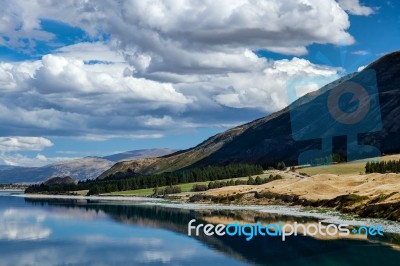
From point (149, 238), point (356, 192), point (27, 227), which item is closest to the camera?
point (149, 238)

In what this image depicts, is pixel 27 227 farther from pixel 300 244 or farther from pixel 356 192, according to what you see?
pixel 356 192

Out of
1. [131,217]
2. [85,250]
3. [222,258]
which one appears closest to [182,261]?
[222,258]

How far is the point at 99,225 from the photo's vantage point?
15025 cm

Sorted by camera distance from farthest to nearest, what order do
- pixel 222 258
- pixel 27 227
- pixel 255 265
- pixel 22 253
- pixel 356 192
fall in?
pixel 356 192, pixel 27 227, pixel 22 253, pixel 222 258, pixel 255 265

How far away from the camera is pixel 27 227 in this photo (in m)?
144

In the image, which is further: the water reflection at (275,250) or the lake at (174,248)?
the lake at (174,248)

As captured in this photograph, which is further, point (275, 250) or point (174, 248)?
point (174, 248)

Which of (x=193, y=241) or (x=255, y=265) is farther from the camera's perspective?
(x=193, y=241)

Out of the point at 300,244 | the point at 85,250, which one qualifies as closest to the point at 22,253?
the point at 85,250

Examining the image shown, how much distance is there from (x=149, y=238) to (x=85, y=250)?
71.9ft

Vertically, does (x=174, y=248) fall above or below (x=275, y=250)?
above

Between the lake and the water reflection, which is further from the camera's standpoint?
the lake

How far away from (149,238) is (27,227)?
4589 cm

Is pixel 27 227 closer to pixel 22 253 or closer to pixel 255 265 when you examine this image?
pixel 22 253
